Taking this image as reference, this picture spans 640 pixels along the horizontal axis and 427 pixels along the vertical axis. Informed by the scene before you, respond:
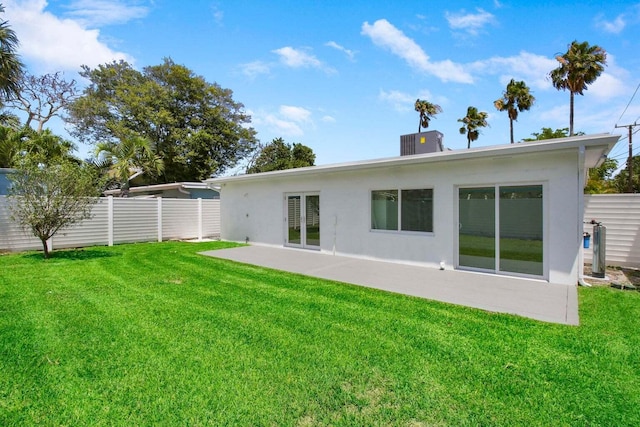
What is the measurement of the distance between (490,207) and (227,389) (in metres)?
6.95

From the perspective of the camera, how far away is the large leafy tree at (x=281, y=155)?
33.1 meters

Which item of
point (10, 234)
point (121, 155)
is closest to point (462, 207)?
point (10, 234)

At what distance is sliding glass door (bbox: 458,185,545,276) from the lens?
7.20m

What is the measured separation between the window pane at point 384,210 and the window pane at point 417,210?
0.90 feet

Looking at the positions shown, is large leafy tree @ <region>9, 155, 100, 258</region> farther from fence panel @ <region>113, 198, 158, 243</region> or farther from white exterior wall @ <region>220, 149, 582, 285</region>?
white exterior wall @ <region>220, 149, 582, 285</region>

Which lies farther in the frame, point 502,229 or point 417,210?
point 417,210

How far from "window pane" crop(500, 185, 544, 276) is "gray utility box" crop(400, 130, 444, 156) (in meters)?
4.12

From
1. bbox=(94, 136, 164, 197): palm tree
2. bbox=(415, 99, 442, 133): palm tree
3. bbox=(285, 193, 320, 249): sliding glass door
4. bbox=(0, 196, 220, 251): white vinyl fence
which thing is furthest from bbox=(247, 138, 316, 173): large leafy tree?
bbox=(285, 193, 320, 249): sliding glass door

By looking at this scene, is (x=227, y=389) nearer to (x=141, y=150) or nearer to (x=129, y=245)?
(x=129, y=245)

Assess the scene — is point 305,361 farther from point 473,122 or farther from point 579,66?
point 473,122

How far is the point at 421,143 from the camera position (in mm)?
11406

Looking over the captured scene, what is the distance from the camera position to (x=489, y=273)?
7.80m

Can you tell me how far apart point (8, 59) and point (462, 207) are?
52.5 ft

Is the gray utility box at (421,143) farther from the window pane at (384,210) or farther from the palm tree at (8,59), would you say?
the palm tree at (8,59)
